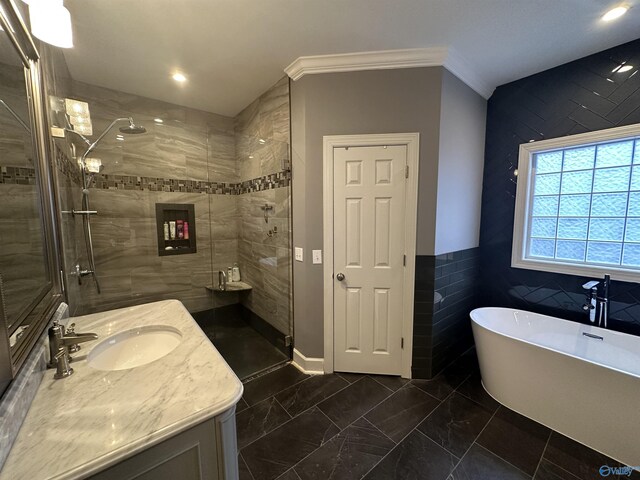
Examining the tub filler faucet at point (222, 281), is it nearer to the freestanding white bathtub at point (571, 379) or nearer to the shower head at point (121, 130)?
the shower head at point (121, 130)

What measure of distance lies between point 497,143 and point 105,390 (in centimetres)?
346

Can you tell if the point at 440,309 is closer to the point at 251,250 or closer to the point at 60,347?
the point at 251,250

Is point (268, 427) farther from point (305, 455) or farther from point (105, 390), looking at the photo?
point (105, 390)

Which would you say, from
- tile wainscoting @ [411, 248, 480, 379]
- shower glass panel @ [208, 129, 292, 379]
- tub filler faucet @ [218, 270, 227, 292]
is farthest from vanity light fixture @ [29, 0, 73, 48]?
tile wainscoting @ [411, 248, 480, 379]

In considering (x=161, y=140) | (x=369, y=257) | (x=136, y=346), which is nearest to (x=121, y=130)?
(x=161, y=140)

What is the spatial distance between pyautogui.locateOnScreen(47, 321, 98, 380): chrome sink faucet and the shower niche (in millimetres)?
1494

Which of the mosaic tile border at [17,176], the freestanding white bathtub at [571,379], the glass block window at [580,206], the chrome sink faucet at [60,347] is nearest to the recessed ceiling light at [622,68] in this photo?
the glass block window at [580,206]

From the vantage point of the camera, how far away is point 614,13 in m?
1.61

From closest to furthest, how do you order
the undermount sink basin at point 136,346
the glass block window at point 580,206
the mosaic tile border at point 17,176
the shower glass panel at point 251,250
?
the mosaic tile border at point 17,176, the undermount sink basin at point 136,346, the glass block window at point 580,206, the shower glass panel at point 251,250

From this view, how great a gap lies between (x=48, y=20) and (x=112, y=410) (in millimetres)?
1596

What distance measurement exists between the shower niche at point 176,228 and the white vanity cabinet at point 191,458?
2081 millimetres

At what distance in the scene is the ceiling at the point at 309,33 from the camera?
1541 mm

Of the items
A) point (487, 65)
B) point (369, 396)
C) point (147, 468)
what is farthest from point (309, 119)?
point (369, 396)

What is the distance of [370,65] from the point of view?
2.02 meters
